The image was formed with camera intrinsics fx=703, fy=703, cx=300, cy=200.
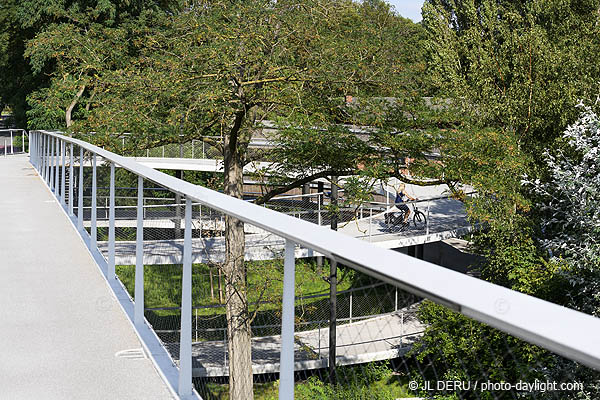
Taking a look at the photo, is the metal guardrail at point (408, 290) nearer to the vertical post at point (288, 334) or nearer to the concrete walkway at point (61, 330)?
the vertical post at point (288, 334)

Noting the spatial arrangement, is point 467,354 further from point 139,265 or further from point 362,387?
point 139,265

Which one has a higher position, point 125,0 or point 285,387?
point 125,0

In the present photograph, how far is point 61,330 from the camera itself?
13.9 ft

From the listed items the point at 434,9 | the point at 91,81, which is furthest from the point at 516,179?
the point at 91,81

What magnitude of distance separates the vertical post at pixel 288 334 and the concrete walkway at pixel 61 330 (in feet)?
3.74

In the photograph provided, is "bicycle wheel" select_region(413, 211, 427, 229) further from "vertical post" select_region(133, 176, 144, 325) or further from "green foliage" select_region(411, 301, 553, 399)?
"green foliage" select_region(411, 301, 553, 399)

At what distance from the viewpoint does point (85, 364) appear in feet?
12.0

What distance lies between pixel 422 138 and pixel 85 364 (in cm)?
1378

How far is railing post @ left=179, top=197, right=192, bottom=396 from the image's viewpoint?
322cm

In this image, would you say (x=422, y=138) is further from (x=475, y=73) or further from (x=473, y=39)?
(x=473, y=39)

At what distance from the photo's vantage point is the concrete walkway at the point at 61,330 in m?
3.37

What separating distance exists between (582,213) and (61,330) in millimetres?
15351

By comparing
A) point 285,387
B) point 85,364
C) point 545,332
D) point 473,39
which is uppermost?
point 473,39

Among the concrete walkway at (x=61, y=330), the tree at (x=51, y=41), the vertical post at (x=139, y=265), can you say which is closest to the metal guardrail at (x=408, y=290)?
the concrete walkway at (x=61, y=330)
